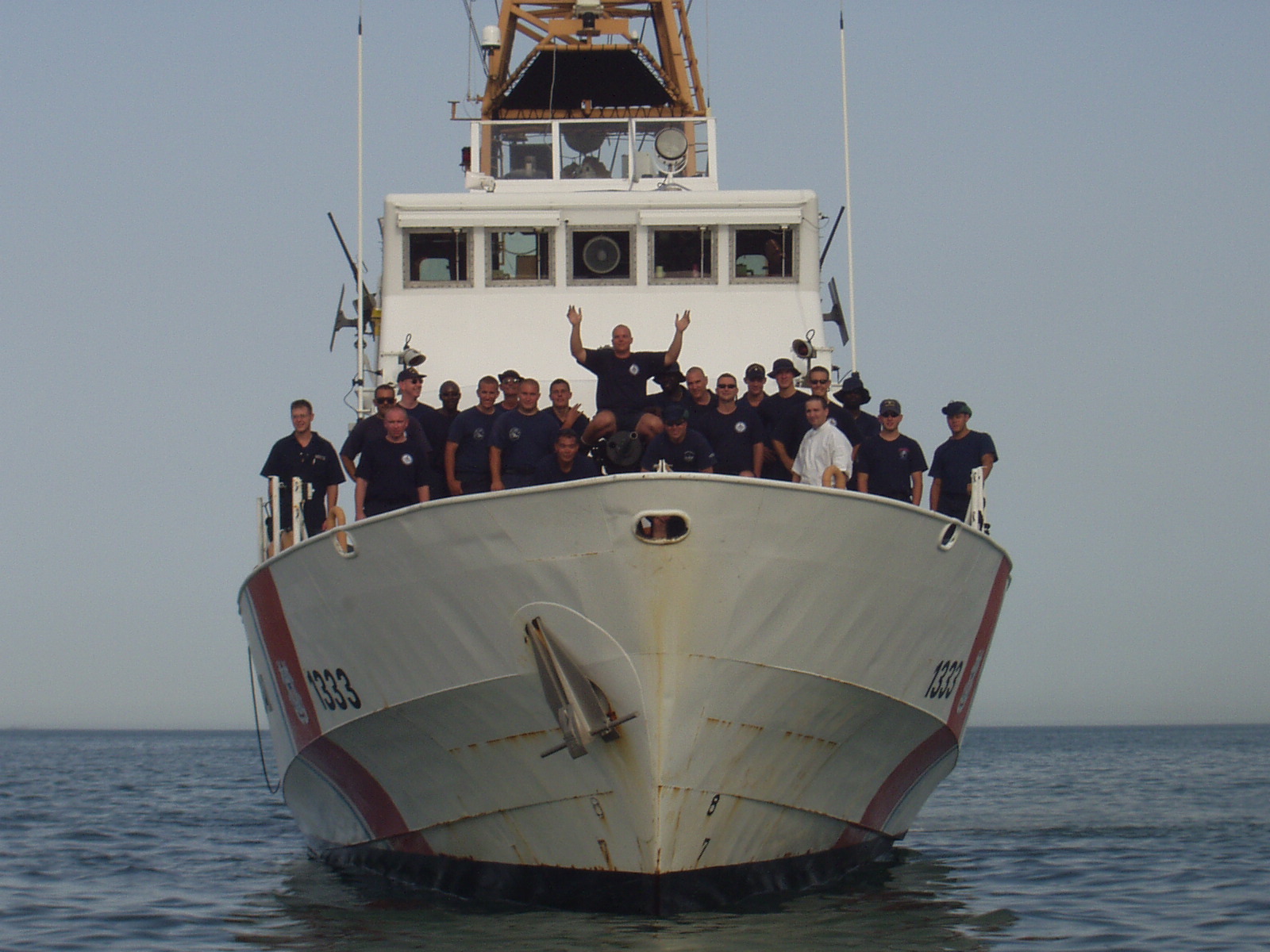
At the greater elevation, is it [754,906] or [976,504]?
[976,504]

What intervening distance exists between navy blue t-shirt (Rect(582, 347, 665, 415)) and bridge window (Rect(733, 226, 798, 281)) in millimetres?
3794

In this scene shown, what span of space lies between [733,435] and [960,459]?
193cm

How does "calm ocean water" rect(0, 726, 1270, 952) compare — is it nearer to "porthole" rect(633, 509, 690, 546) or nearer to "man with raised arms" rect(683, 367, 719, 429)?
"porthole" rect(633, 509, 690, 546)

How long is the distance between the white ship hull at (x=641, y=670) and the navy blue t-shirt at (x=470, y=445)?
1419 millimetres

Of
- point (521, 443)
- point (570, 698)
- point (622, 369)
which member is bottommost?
point (570, 698)

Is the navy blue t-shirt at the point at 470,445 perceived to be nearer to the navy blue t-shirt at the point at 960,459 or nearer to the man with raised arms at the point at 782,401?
the man with raised arms at the point at 782,401

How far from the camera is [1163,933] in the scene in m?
10.3

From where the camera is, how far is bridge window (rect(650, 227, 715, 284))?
14859 millimetres

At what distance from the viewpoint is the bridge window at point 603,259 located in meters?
14.8

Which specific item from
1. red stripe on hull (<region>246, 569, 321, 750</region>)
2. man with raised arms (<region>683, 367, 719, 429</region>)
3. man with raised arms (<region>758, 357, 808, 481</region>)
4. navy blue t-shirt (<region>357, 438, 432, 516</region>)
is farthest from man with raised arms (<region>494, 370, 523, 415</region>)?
red stripe on hull (<region>246, 569, 321, 750</region>)

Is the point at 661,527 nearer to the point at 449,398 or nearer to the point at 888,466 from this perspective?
the point at 888,466

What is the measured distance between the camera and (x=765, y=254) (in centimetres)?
1500

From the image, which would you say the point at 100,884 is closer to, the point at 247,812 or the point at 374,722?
the point at 374,722

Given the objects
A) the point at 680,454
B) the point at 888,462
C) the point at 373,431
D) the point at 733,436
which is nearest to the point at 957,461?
the point at 888,462
